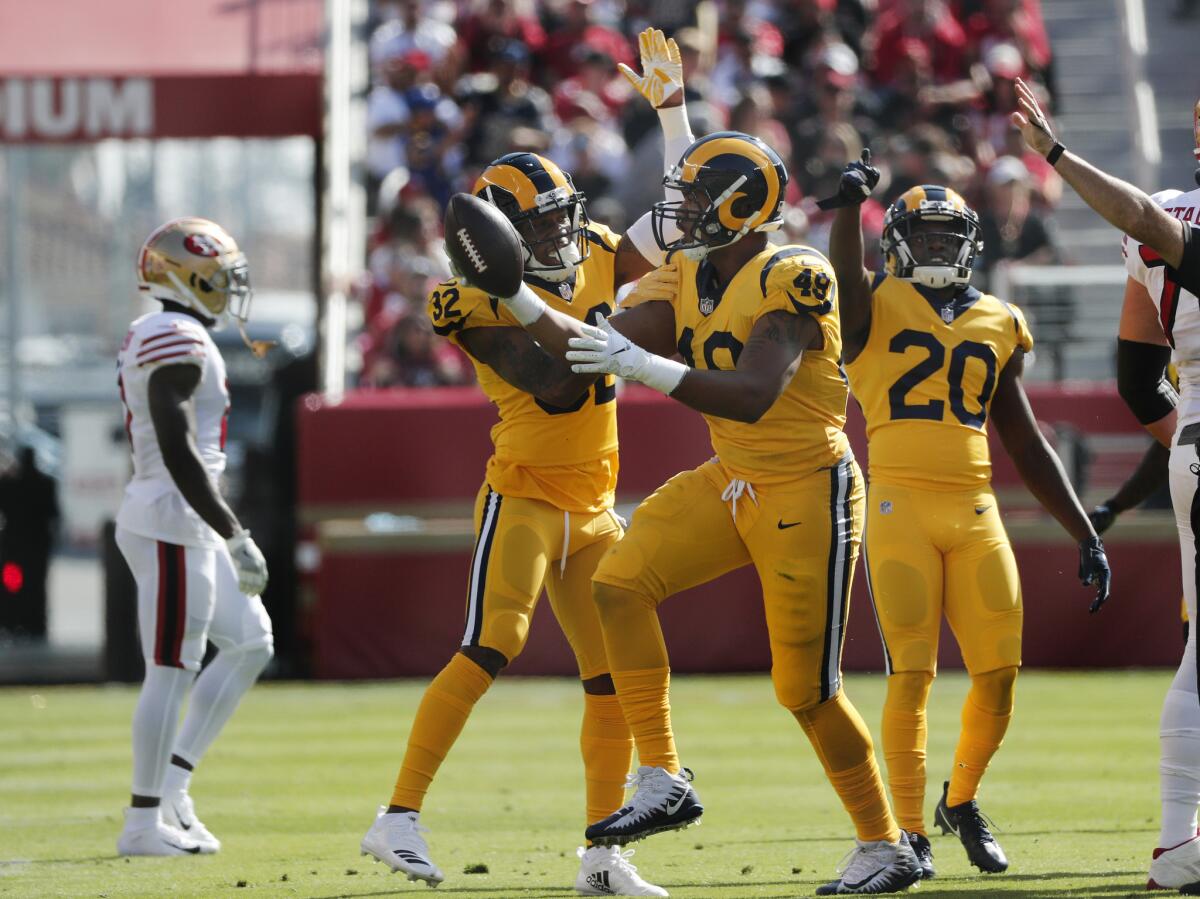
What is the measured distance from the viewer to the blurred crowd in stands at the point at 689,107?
1385cm

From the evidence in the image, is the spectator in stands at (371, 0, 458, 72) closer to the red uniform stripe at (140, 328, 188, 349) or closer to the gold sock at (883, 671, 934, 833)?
the red uniform stripe at (140, 328, 188, 349)

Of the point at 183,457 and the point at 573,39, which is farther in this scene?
the point at 573,39

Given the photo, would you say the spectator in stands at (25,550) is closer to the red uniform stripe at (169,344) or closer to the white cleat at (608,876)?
the red uniform stripe at (169,344)

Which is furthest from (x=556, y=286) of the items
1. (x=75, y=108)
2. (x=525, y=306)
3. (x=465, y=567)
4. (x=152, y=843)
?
(x=75, y=108)

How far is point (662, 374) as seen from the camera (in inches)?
201

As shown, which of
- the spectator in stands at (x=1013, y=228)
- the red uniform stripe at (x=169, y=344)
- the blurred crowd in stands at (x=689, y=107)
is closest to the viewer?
the red uniform stripe at (x=169, y=344)

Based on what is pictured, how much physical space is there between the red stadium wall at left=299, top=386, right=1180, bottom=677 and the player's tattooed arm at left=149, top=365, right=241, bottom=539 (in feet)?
19.4

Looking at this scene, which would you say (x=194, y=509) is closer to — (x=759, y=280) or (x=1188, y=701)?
(x=759, y=280)

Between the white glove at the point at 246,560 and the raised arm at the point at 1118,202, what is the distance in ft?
9.58

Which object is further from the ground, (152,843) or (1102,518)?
(1102,518)

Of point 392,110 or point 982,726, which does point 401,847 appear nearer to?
point 982,726

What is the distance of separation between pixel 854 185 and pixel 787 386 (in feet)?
2.15

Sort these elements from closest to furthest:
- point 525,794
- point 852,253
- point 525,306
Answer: point 525,306, point 852,253, point 525,794

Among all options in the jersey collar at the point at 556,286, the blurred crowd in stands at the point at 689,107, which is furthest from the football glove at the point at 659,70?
the blurred crowd in stands at the point at 689,107
